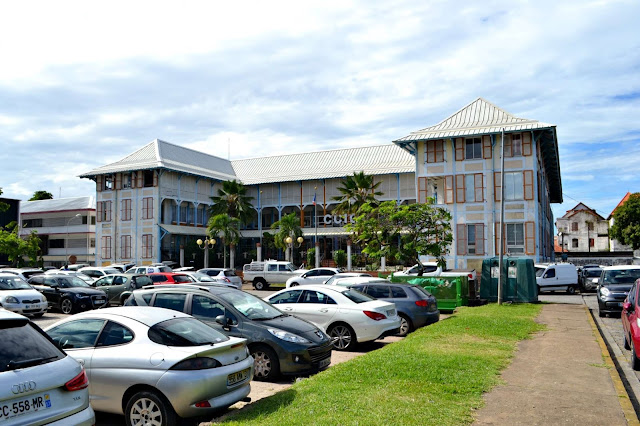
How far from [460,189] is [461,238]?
148 inches

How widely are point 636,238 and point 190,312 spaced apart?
2887 inches

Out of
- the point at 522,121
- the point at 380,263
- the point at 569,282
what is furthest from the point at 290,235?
the point at 569,282

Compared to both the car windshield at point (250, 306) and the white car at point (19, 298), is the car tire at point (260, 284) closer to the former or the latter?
the white car at point (19, 298)

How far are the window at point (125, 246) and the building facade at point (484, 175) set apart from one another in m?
28.1

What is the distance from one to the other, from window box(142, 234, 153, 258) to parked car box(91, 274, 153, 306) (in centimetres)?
2989

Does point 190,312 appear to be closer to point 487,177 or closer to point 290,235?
point 487,177

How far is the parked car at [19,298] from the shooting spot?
19.3m

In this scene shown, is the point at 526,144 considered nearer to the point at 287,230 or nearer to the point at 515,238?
the point at 515,238

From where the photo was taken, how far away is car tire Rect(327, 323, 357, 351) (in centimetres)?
1287

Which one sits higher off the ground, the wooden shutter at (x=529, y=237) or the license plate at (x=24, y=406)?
the wooden shutter at (x=529, y=237)

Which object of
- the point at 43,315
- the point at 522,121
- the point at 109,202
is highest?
the point at 522,121

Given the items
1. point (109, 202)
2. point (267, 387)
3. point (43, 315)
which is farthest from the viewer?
point (109, 202)

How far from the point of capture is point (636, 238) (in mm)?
70812

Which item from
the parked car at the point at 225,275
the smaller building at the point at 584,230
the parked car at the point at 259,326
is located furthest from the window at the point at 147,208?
the smaller building at the point at 584,230
